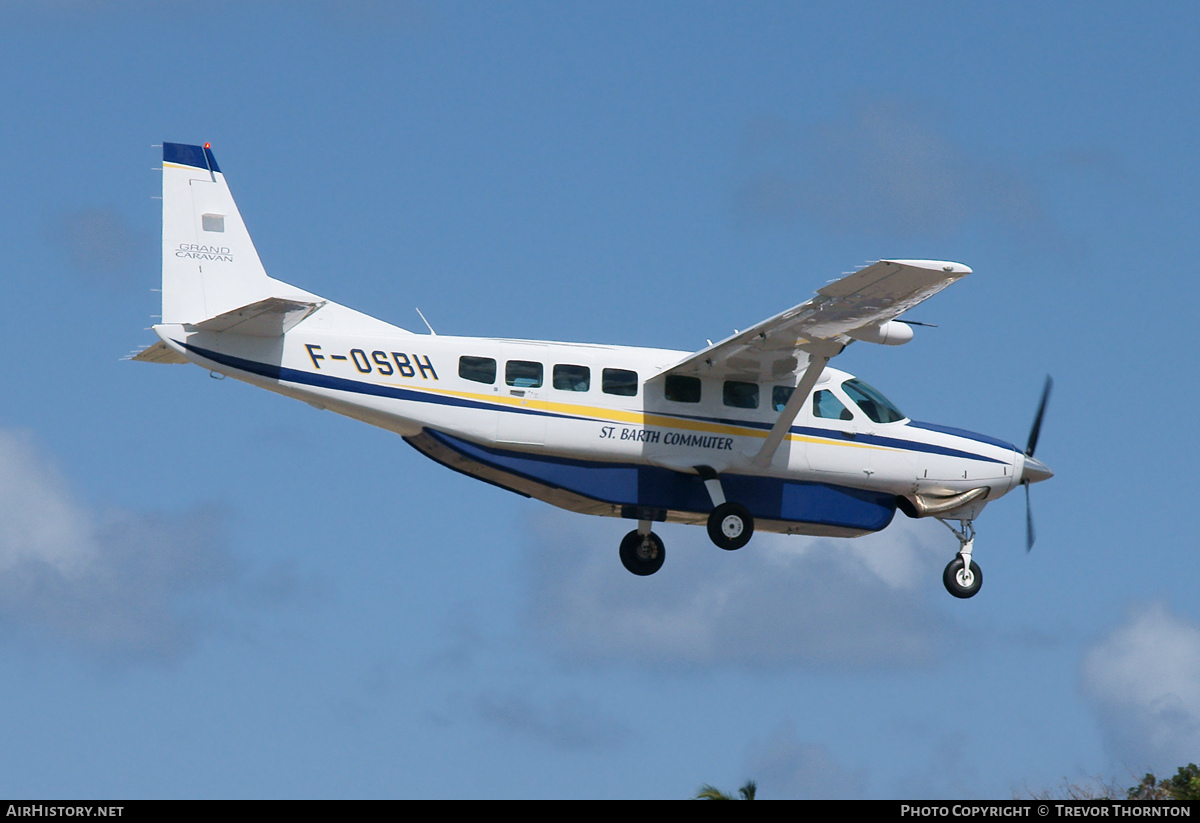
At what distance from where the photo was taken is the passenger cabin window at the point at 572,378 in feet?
91.0

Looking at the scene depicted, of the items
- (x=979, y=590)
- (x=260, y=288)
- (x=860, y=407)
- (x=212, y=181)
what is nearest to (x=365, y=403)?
(x=260, y=288)

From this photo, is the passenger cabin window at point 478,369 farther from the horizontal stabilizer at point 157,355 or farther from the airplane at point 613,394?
the horizontal stabilizer at point 157,355

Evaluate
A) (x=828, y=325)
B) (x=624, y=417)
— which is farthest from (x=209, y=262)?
(x=828, y=325)

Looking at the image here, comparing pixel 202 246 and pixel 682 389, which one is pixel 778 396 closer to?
pixel 682 389

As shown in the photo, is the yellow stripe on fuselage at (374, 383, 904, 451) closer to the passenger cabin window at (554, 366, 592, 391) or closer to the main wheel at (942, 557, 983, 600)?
the passenger cabin window at (554, 366, 592, 391)

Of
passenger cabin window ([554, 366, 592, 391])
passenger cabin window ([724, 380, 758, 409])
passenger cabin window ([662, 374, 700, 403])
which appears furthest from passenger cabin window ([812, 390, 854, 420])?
passenger cabin window ([554, 366, 592, 391])

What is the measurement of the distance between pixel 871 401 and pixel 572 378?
19.7 feet

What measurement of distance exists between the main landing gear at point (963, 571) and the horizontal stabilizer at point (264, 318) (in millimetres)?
13246

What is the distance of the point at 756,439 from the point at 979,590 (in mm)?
6016

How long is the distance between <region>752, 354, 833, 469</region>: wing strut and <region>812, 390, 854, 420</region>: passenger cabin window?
491mm

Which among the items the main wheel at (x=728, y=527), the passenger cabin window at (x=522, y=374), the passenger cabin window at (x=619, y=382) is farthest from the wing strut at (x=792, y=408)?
the passenger cabin window at (x=522, y=374)

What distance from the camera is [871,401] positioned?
3016 cm

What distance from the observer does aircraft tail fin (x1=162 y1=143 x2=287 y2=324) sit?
27000 millimetres
